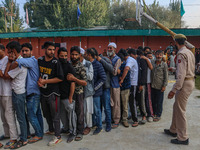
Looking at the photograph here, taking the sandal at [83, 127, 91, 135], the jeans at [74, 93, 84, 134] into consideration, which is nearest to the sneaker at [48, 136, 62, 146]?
the jeans at [74, 93, 84, 134]

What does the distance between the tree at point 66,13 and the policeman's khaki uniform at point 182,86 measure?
29.7 m

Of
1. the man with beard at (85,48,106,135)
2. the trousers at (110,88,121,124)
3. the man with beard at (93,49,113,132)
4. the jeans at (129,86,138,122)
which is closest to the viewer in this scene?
the man with beard at (85,48,106,135)

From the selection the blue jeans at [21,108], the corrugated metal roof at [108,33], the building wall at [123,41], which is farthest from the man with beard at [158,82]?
the building wall at [123,41]

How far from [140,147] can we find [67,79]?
190cm

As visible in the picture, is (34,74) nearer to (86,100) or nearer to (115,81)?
(86,100)

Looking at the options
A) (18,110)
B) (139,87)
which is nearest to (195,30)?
(139,87)

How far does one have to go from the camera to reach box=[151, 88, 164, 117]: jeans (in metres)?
4.63

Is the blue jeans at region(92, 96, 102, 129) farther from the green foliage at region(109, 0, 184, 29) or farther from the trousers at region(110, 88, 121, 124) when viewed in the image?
the green foliage at region(109, 0, 184, 29)

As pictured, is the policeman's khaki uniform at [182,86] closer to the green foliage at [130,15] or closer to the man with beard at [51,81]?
the man with beard at [51,81]

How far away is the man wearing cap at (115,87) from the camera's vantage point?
4199 millimetres

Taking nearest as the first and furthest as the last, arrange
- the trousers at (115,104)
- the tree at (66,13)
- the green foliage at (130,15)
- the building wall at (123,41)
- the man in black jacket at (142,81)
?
the trousers at (115,104)
the man in black jacket at (142,81)
the building wall at (123,41)
the green foliage at (130,15)
the tree at (66,13)

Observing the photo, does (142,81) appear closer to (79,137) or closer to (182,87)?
(182,87)

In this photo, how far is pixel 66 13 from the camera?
3328 centimetres

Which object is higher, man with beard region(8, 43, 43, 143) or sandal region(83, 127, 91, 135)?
man with beard region(8, 43, 43, 143)
